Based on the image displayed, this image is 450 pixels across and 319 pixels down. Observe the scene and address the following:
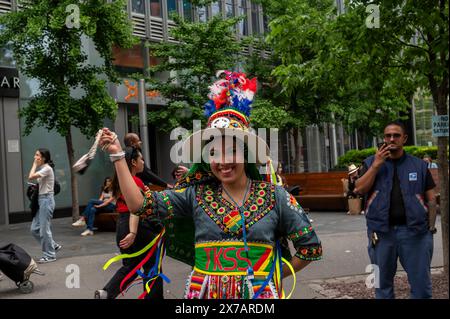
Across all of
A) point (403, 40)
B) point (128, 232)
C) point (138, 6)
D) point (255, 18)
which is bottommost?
point (128, 232)

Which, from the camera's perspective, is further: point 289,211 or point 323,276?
point 323,276

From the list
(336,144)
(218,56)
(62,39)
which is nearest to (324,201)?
(218,56)

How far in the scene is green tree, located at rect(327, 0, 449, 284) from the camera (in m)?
5.66

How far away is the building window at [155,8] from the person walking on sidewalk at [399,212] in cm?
1689

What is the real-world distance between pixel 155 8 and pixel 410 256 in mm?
17627

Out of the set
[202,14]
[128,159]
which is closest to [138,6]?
[202,14]

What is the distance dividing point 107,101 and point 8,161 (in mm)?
4371

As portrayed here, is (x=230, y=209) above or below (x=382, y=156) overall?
below

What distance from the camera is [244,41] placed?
724 inches

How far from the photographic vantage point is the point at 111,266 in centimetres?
→ 845

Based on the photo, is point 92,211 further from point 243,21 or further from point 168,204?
point 243,21

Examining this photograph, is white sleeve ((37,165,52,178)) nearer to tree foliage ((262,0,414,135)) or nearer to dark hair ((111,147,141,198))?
dark hair ((111,147,141,198))

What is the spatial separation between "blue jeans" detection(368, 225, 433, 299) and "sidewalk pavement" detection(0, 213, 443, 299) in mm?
1559

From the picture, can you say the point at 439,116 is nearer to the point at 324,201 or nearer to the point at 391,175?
the point at 391,175
